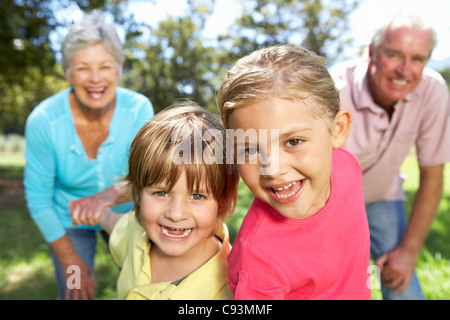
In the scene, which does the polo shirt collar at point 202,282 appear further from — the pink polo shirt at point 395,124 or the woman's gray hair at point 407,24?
the woman's gray hair at point 407,24

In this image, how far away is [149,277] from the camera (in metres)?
1.46

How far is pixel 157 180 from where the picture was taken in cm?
136

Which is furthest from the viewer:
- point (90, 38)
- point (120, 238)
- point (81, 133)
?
point (81, 133)

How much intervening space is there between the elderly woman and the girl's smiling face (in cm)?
76

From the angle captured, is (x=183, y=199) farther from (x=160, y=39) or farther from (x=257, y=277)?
(x=160, y=39)

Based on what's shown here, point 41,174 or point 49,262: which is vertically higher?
point 41,174

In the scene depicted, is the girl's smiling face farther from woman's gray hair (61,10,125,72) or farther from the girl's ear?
woman's gray hair (61,10,125,72)

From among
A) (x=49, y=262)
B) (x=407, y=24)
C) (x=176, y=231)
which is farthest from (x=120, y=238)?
(x=49, y=262)

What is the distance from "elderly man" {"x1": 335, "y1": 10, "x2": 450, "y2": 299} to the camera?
1.86m

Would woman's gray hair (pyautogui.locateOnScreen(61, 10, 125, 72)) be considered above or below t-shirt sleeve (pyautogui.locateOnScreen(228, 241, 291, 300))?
above

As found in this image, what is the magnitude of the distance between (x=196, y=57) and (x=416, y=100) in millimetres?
4442

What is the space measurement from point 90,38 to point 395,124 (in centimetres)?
151

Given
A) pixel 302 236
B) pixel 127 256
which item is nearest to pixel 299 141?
pixel 302 236

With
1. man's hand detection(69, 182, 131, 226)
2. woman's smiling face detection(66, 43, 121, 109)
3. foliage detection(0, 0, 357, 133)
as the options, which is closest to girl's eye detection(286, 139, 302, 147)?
man's hand detection(69, 182, 131, 226)
